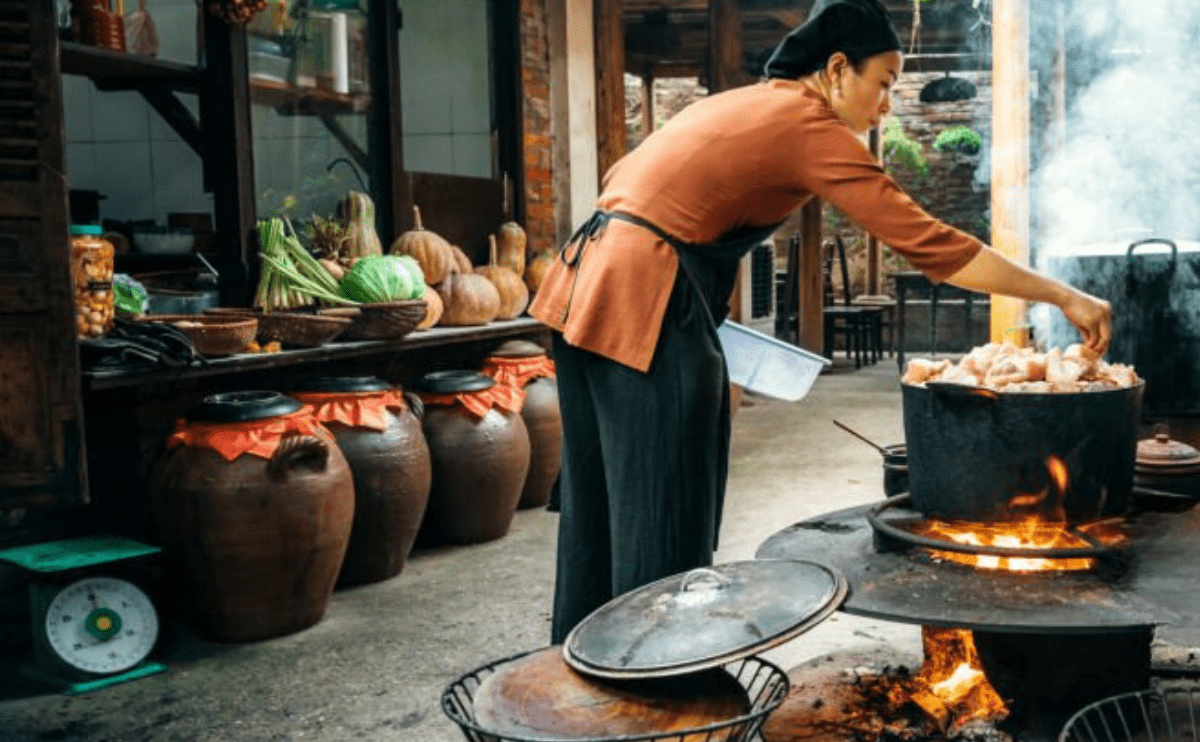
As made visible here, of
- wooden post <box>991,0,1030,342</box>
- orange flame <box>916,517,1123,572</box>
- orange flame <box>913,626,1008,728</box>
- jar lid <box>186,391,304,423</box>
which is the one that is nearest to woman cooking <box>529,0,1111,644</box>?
orange flame <box>916,517,1123,572</box>

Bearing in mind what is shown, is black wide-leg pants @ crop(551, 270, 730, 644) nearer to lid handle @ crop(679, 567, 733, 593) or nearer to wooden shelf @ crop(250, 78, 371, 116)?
lid handle @ crop(679, 567, 733, 593)

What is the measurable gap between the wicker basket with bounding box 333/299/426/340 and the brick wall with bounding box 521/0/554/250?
230cm

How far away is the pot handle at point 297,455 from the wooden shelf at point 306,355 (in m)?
0.47

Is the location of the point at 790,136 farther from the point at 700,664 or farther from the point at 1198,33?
the point at 1198,33

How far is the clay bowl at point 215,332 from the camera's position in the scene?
188 inches

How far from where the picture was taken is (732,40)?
404 inches

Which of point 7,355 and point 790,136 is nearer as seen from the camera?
point 790,136

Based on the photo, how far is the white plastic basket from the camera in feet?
14.2

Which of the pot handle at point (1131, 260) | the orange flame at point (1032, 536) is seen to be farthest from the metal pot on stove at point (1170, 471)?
the pot handle at point (1131, 260)

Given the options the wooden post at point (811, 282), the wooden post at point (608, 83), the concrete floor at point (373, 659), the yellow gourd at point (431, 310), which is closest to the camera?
the concrete floor at point (373, 659)

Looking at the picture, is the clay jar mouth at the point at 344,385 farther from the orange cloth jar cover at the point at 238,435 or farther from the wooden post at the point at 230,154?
the orange cloth jar cover at the point at 238,435

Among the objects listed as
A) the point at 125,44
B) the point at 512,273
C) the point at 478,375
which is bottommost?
the point at 478,375

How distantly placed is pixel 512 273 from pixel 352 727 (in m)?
3.85

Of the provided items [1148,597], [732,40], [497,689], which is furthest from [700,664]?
[732,40]
